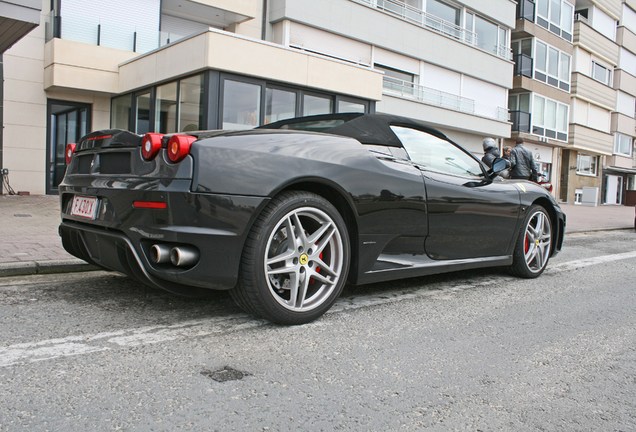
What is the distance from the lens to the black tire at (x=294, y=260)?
3127mm

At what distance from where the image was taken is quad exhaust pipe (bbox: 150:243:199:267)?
2928mm

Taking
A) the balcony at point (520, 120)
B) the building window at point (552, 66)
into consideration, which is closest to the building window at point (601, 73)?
the building window at point (552, 66)

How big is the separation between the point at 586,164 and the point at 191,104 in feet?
95.9

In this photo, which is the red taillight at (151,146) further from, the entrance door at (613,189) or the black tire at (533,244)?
the entrance door at (613,189)

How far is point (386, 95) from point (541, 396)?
1704 centimetres

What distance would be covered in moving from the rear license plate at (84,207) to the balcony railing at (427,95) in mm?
16432

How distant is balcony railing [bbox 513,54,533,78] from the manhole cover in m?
28.3

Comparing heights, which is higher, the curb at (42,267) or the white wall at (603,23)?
the white wall at (603,23)

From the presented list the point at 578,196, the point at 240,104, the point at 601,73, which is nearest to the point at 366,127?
the point at 240,104

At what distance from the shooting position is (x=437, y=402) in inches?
94.5

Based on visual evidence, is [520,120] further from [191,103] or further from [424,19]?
[191,103]

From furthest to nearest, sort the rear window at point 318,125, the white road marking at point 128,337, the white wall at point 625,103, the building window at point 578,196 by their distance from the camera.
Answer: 1. the white wall at point 625,103
2. the building window at point 578,196
3. the rear window at point 318,125
4. the white road marking at point 128,337

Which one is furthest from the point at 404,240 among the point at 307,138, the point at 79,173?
the point at 79,173

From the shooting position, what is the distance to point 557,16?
2980 cm
